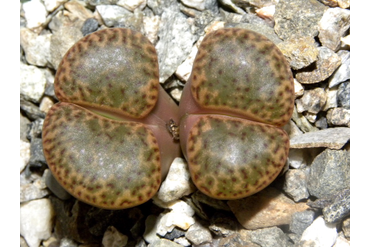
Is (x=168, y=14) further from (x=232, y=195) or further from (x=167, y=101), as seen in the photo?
(x=232, y=195)

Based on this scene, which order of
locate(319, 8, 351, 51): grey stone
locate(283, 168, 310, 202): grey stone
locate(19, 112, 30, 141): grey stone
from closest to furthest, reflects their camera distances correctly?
locate(283, 168, 310, 202): grey stone
locate(319, 8, 351, 51): grey stone
locate(19, 112, 30, 141): grey stone

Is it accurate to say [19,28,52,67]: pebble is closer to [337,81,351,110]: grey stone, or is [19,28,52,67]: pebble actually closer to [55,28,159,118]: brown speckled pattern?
[55,28,159,118]: brown speckled pattern

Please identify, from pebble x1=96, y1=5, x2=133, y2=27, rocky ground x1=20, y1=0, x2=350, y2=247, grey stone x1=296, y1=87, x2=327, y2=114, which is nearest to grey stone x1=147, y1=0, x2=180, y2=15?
rocky ground x1=20, y1=0, x2=350, y2=247

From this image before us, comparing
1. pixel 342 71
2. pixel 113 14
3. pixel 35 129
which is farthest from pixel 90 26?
pixel 342 71

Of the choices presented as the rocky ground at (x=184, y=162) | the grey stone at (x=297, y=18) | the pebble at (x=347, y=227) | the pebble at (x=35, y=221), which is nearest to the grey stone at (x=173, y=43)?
the rocky ground at (x=184, y=162)

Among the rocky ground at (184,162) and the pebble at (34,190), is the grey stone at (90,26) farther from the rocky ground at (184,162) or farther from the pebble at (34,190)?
the pebble at (34,190)
